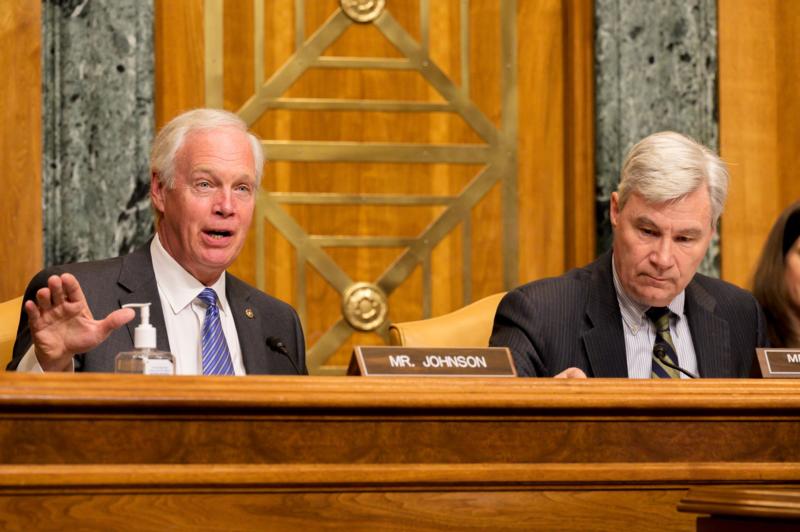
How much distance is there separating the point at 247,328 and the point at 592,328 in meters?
0.79

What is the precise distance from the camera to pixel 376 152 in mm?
4730

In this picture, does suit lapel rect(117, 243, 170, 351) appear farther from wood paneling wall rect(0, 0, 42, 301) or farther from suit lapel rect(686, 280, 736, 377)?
wood paneling wall rect(0, 0, 42, 301)

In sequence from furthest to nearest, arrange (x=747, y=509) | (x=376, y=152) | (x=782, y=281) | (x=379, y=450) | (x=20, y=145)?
(x=376, y=152) → (x=20, y=145) → (x=782, y=281) → (x=379, y=450) → (x=747, y=509)

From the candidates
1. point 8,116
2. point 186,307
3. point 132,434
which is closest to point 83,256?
point 8,116

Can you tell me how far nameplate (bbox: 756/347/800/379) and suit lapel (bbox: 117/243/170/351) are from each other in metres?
1.23

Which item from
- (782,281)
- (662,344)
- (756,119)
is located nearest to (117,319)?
(662,344)

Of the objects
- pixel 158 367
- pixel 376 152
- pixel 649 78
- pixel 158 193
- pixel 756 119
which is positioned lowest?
pixel 158 367

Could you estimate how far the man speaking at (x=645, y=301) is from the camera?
10.0 feet

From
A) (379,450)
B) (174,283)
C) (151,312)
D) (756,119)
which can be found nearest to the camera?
(379,450)

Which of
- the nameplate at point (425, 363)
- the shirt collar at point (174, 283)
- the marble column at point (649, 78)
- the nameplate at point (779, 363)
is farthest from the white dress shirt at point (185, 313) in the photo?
the marble column at point (649, 78)

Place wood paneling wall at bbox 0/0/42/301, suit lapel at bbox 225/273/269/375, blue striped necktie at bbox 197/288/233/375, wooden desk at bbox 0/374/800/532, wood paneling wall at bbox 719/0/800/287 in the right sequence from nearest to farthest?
wooden desk at bbox 0/374/800/532 → blue striped necktie at bbox 197/288/233/375 → suit lapel at bbox 225/273/269/375 → wood paneling wall at bbox 0/0/42/301 → wood paneling wall at bbox 719/0/800/287

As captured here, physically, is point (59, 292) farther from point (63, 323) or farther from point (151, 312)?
point (151, 312)

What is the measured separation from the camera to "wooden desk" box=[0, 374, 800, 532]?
1939 millimetres

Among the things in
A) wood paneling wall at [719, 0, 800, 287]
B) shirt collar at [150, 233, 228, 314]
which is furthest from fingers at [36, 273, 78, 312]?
wood paneling wall at [719, 0, 800, 287]
